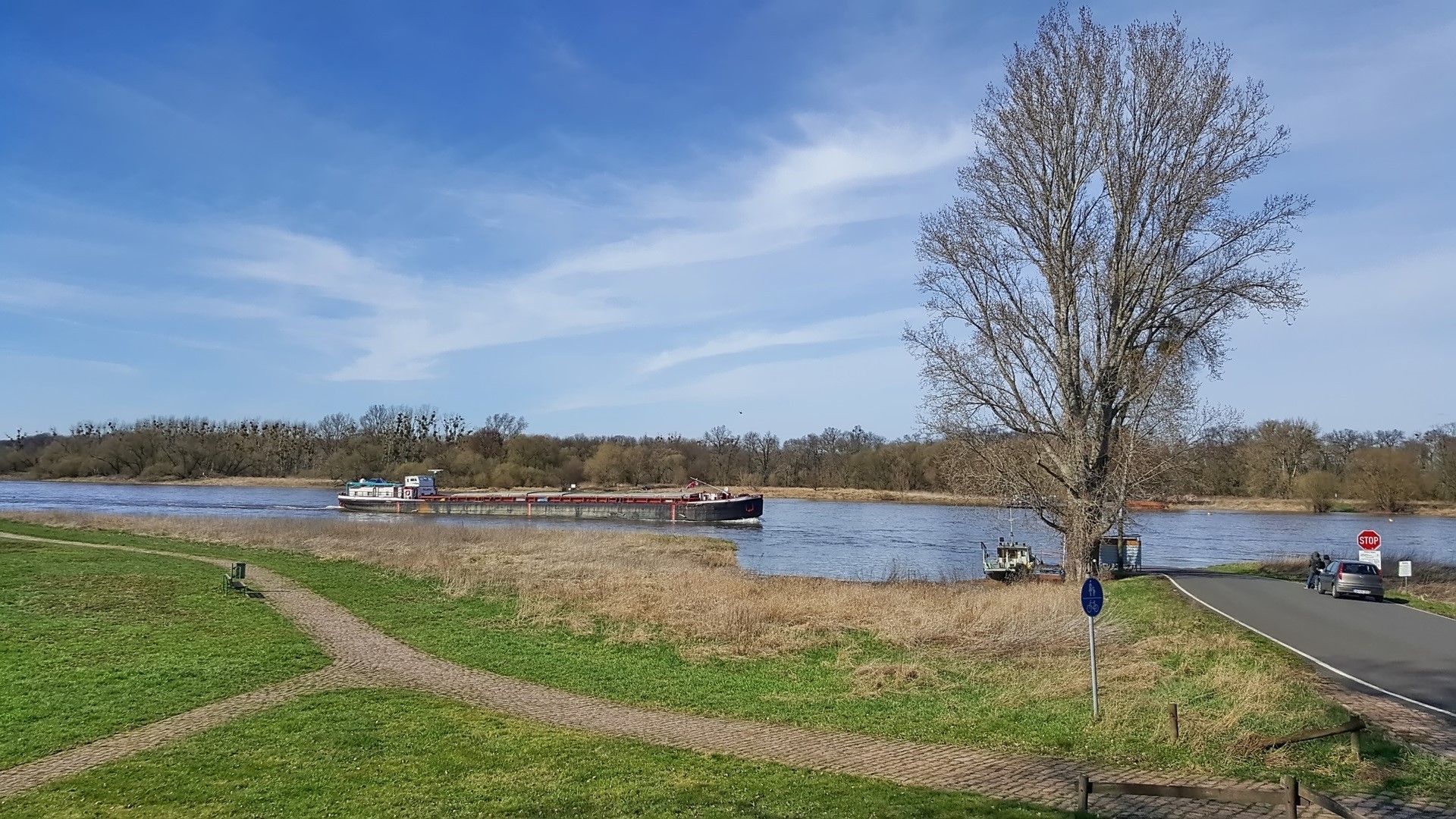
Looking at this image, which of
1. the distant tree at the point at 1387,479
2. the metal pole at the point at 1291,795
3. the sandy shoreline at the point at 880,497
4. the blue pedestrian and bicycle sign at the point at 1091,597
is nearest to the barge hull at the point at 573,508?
the sandy shoreline at the point at 880,497

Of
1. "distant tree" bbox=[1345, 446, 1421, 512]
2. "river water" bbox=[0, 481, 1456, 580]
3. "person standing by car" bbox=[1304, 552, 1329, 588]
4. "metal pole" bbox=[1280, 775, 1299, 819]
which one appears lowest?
"river water" bbox=[0, 481, 1456, 580]

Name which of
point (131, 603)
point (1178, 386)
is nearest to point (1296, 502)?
point (1178, 386)

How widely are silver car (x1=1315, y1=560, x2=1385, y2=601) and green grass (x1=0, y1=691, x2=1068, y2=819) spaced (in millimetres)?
21118

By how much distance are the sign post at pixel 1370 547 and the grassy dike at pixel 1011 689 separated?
9048mm

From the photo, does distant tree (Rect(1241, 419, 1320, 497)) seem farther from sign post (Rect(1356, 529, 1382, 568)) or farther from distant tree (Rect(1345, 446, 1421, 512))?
sign post (Rect(1356, 529, 1382, 568))

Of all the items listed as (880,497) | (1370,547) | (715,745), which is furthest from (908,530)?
(715,745)

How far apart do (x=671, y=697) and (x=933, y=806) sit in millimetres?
5955

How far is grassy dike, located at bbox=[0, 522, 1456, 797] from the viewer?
32.1 feet

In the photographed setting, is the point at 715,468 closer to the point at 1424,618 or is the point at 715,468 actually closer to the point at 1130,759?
the point at 1424,618

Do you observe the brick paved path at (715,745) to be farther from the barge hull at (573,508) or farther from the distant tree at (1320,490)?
the distant tree at (1320,490)

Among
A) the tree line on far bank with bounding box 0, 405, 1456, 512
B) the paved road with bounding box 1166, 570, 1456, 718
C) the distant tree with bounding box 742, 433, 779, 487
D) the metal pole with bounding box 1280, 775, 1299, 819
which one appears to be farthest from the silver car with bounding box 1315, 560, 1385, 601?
the distant tree with bounding box 742, 433, 779, 487

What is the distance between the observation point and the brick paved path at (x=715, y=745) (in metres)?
8.43

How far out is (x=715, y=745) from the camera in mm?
10742

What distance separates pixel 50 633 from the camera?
17.0m
